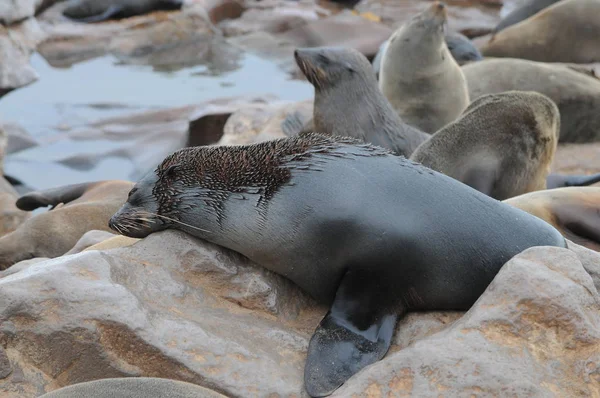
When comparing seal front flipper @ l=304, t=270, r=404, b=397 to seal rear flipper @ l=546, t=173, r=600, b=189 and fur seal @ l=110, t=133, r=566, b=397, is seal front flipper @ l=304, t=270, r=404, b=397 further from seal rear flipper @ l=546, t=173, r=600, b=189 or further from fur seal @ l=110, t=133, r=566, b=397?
seal rear flipper @ l=546, t=173, r=600, b=189

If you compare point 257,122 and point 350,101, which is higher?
point 350,101

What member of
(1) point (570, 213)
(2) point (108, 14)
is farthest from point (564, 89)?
(2) point (108, 14)

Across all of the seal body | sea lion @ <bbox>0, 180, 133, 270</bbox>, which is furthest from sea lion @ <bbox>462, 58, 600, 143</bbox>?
sea lion @ <bbox>0, 180, 133, 270</bbox>

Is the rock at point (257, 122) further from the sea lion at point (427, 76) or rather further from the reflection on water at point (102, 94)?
the reflection on water at point (102, 94)

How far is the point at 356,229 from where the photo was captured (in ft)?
11.7

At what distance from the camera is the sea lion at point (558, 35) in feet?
40.1

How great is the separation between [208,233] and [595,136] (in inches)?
255

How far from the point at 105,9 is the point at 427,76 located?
12.7 metres

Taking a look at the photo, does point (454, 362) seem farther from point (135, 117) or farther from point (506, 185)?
point (135, 117)

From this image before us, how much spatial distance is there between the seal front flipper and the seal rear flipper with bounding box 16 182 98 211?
4395 mm

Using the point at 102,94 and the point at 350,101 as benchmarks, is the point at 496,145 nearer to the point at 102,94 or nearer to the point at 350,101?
the point at 350,101

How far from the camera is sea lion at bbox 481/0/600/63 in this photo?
12.2 meters

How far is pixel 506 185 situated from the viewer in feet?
21.1

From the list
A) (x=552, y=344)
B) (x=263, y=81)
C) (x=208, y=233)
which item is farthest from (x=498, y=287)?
(x=263, y=81)
